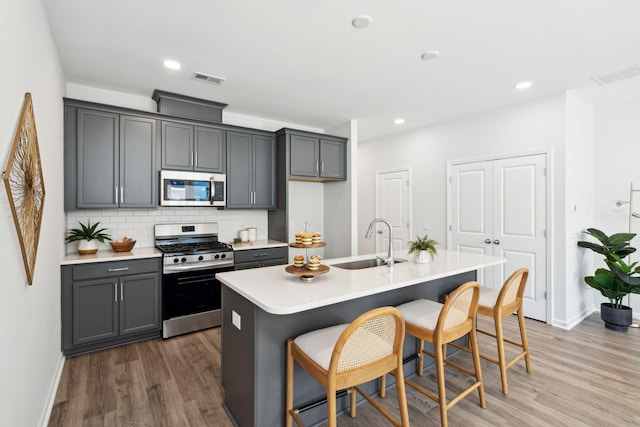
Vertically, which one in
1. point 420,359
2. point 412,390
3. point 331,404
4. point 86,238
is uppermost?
point 86,238

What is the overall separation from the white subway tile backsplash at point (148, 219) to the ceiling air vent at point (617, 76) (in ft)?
14.4

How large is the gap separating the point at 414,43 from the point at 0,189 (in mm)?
2782

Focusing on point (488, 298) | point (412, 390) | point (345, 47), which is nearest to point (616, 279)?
point (488, 298)

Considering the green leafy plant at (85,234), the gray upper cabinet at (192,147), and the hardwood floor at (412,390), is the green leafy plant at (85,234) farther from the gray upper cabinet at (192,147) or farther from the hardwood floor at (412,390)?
the hardwood floor at (412,390)

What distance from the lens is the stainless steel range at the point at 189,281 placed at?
3357mm

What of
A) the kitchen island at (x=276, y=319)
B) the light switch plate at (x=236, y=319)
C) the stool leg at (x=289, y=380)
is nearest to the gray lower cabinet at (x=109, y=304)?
the kitchen island at (x=276, y=319)

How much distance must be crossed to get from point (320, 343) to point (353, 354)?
0.24 metres

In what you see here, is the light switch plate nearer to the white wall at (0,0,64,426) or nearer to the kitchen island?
the kitchen island

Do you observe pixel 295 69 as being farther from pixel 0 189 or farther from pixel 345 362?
pixel 345 362

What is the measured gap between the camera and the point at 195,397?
91.8 inches

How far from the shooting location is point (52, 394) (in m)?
2.29

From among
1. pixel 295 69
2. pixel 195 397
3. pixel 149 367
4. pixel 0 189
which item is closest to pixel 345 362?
pixel 195 397

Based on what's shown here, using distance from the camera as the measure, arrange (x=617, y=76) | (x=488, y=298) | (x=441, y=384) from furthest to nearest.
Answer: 1. (x=617, y=76)
2. (x=488, y=298)
3. (x=441, y=384)

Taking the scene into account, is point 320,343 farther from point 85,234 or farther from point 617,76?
point 617,76
